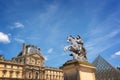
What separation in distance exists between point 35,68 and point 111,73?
2621cm

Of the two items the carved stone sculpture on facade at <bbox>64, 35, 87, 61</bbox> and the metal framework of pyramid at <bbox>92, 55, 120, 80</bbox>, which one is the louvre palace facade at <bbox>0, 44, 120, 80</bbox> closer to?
the metal framework of pyramid at <bbox>92, 55, 120, 80</bbox>

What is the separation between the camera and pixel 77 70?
23.9 feet

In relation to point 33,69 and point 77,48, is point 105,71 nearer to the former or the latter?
point 33,69

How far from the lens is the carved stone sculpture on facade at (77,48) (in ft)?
26.2

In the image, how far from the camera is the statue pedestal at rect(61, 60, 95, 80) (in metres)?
7.27

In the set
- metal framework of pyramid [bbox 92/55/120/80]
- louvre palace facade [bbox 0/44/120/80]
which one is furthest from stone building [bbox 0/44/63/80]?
metal framework of pyramid [bbox 92/55/120/80]

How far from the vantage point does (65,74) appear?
25.6 feet

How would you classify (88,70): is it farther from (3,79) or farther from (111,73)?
(3,79)

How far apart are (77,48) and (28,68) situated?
51.4m

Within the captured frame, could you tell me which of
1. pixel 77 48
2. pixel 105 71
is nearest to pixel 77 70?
pixel 77 48

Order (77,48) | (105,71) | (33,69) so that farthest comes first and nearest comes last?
1. (33,69)
2. (105,71)
3. (77,48)

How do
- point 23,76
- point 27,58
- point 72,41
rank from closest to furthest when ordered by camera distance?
1. point 72,41
2. point 23,76
3. point 27,58

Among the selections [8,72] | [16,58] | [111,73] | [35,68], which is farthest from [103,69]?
[16,58]

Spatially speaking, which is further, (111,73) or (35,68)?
(35,68)
